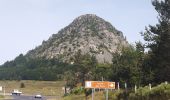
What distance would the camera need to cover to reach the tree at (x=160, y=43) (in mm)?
62656

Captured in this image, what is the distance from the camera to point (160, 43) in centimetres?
6384

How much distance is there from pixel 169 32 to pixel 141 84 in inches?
328

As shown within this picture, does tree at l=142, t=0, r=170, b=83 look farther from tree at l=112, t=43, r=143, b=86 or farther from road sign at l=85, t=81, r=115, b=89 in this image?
road sign at l=85, t=81, r=115, b=89

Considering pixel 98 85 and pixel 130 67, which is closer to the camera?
pixel 98 85

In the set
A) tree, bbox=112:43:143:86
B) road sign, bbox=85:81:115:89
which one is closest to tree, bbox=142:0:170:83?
tree, bbox=112:43:143:86

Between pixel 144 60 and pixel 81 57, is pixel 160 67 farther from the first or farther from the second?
pixel 81 57

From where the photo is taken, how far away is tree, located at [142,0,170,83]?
62656 mm

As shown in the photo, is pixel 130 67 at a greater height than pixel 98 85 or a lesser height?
greater

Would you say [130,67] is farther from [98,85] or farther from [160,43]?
[98,85]

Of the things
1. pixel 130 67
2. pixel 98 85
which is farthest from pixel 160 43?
pixel 98 85

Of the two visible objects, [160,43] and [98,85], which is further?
[160,43]

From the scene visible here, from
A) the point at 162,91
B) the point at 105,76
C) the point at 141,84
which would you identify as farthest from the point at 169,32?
the point at 105,76

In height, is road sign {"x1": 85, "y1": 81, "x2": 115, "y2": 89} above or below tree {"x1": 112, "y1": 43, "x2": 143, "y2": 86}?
below

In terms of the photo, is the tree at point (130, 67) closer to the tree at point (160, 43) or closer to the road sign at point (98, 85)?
the tree at point (160, 43)
